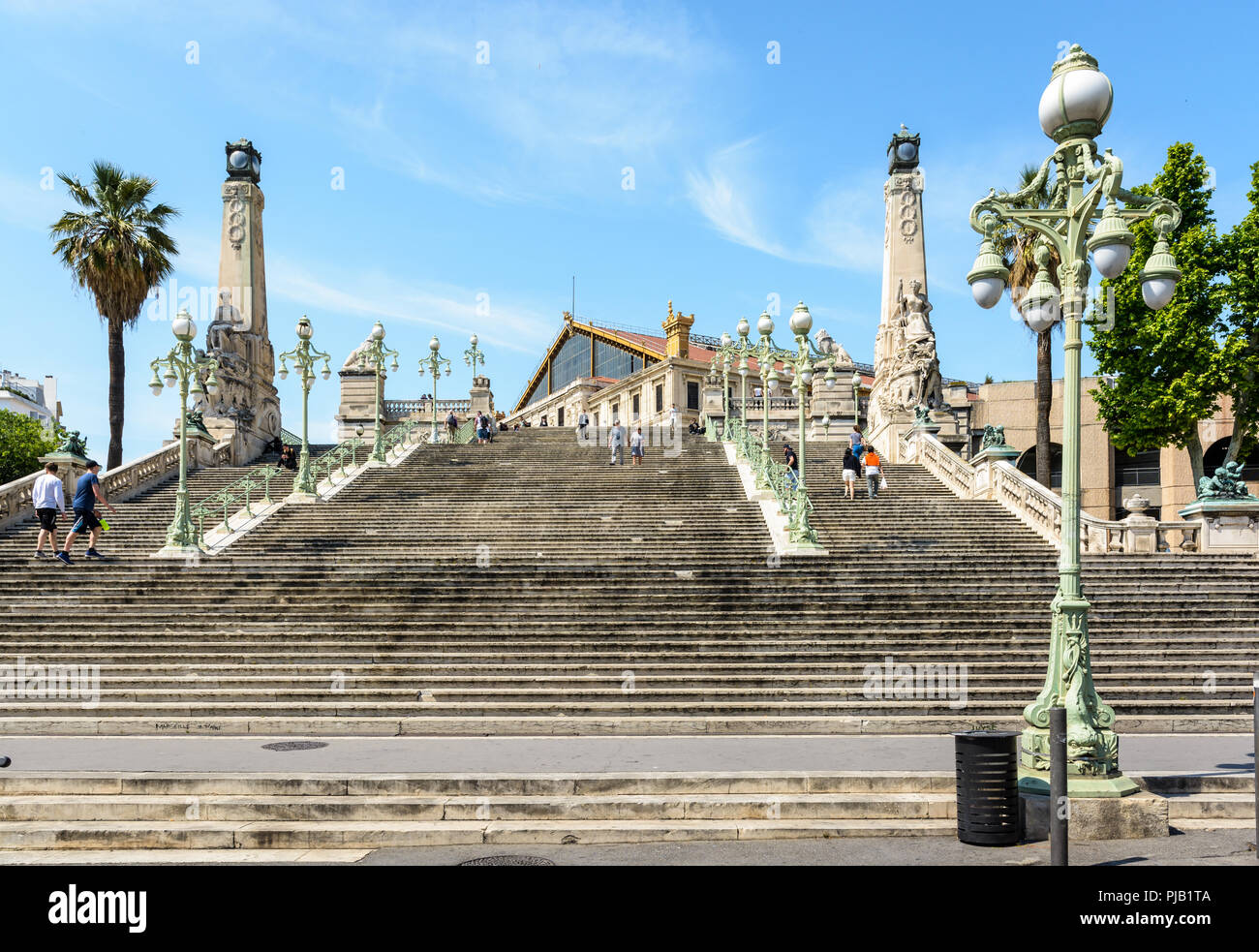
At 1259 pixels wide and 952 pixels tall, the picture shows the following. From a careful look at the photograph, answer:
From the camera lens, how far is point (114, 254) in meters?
31.2

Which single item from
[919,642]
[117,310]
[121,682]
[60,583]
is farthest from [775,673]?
[117,310]

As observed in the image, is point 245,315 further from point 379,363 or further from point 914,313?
point 914,313

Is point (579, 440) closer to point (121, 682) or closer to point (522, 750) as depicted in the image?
point (121, 682)

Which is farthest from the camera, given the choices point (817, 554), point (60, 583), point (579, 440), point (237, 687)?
point (579, 440)

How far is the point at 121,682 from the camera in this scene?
12.6m

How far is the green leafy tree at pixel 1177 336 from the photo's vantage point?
1035 inches

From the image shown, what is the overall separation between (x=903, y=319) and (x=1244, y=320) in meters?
10.1

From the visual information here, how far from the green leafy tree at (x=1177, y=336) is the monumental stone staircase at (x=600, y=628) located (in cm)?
937

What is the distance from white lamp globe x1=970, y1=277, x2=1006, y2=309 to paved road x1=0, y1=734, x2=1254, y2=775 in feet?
13.6

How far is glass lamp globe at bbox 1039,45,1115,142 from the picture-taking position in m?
7.91

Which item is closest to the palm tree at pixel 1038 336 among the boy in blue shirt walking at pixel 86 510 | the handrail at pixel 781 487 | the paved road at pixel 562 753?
the handrail at pixel 781 487

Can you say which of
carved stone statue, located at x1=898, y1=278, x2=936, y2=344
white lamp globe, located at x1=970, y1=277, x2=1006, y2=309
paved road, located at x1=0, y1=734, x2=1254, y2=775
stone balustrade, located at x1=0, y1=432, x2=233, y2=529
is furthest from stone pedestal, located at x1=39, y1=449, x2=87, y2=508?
carved stone statue, located at x1=898, y1=278, x2=936, y2=344

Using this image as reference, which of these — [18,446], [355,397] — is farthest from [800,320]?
[18,446]
